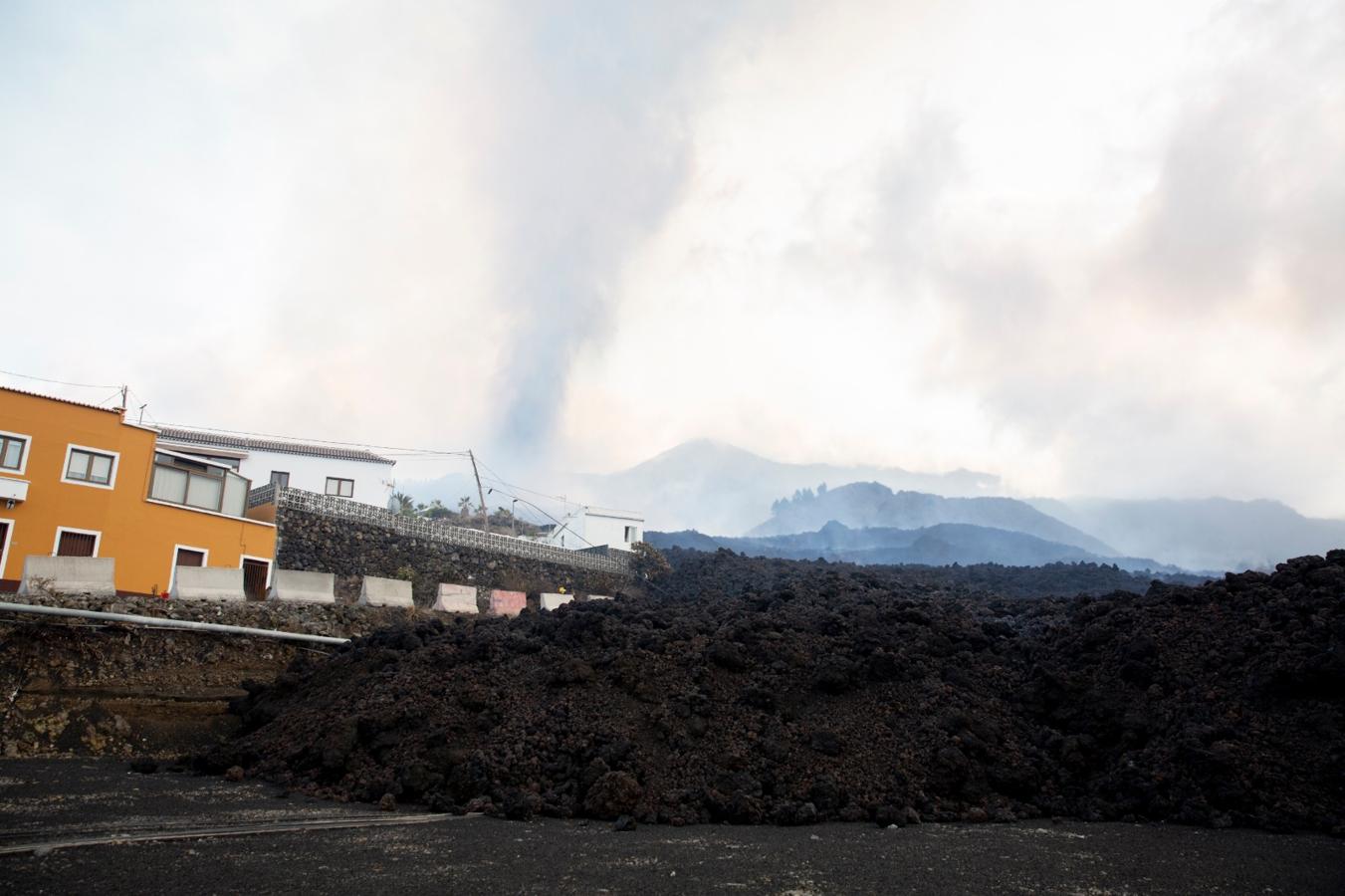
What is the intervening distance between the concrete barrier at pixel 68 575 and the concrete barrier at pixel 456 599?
1200cm

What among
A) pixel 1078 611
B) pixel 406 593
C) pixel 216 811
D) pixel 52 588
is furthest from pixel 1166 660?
pixel 406 593

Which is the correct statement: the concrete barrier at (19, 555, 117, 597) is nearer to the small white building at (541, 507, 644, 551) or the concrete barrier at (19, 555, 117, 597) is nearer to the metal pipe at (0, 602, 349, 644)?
the metal pipe at (0, 602, 349, 644)

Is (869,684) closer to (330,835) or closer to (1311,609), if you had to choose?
(1311,609)

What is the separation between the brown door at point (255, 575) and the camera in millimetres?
29609

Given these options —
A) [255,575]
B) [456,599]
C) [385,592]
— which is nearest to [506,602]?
[456,599]

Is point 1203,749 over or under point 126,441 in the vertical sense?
under

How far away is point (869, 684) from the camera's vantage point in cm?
1170

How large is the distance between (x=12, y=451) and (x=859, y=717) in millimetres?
25266

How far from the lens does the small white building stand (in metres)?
51.2

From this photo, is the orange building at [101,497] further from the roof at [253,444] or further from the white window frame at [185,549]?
the roof at [253,444]

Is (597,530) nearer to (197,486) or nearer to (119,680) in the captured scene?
(197,486)

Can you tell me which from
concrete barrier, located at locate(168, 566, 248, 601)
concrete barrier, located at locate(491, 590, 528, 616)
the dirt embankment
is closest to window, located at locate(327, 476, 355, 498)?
concrete barrier, located at locate(491, 590, 528, 616)

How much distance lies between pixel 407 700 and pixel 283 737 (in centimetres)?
208

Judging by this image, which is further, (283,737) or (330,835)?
(283,737)
